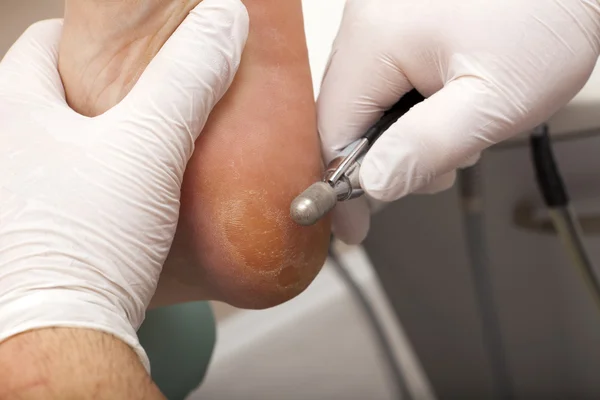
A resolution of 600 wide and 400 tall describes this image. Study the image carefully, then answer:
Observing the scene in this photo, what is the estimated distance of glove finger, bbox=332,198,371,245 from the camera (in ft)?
2.34

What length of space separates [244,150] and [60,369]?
235 mm

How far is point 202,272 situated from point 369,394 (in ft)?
3.50

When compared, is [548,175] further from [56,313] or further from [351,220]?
[56,313]

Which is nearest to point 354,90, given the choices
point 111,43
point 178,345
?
point 111,43

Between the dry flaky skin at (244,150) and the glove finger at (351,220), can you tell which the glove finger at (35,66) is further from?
the glove finger at (351,220)

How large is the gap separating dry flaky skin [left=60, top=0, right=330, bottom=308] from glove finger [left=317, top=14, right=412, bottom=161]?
24mm

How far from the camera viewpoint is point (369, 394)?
158cm

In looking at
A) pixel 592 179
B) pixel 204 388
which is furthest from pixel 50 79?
pixel 204 388

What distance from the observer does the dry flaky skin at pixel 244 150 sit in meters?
0.59

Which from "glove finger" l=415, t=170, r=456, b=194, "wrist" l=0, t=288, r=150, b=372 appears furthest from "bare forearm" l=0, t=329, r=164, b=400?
"glove finger" l=415, t=170, r=456, b=194

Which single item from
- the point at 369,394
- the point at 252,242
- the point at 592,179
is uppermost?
the point at 252,242

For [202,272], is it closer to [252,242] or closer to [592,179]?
[252,242]

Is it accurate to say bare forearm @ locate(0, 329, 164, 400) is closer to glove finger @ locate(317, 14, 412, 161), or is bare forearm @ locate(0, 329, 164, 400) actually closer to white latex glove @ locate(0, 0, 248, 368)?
white latex glove @ locate(0, 0, 248, 368)

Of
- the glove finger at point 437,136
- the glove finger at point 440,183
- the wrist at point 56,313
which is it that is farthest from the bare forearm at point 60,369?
the glove finger at point 440,183
